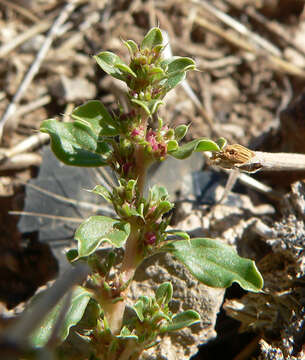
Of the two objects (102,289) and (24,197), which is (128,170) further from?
(24,197)

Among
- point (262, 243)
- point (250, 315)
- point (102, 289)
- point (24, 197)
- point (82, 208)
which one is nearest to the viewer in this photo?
point (102, 289)

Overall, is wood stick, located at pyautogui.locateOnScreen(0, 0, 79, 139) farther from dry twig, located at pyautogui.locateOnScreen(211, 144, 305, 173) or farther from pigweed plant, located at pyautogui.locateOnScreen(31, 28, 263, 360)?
dry twig, located at pyautogui.locateOnScreen(211, 144, 305, 173)

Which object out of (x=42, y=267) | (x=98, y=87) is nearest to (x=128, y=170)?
(x=42, y=267)

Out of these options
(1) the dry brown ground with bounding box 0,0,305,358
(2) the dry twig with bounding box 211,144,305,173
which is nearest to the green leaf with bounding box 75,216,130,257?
(2) the dry twig with bounding box 211,144,305,173

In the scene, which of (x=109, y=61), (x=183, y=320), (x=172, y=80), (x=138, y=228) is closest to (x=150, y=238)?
(x=138, y=228)

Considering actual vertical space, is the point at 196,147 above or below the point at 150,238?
above

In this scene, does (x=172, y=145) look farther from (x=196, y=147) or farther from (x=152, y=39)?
(x=152, y=39)
